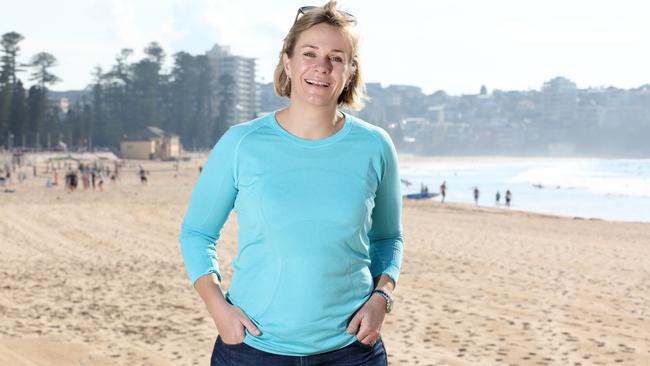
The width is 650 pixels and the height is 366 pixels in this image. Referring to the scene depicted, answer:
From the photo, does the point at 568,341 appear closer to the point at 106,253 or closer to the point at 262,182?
the point at 262,182

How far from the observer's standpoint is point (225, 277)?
1088 cm

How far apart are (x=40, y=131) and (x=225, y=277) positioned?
62.9 m

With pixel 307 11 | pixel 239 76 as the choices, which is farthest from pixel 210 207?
pixel 239 76

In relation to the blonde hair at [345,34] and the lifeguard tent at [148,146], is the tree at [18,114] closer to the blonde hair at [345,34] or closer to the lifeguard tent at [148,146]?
the lifeguard tent at [148,146]

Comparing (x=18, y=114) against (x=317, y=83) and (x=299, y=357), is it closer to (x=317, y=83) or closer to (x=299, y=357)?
(x=317, y=83)

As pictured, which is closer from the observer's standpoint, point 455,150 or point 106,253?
point 106,253

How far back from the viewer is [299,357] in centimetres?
189

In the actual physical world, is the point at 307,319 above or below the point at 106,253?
above

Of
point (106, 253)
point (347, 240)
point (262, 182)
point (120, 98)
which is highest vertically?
point (120, 98)

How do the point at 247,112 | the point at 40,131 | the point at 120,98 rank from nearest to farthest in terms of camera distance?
the point at 40,131 < the point at 120,98 < the point at 247,112

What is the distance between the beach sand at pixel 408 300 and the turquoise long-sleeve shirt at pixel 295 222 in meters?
4.16

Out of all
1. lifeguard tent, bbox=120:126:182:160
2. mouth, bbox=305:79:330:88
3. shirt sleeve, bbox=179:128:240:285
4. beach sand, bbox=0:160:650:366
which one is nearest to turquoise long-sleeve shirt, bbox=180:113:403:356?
shirt sleeve, bbox=179:128:240:285

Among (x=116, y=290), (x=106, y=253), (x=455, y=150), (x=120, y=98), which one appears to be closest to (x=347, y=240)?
(x=116, y=290)

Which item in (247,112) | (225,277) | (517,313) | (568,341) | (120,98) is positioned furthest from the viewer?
(247,112)
